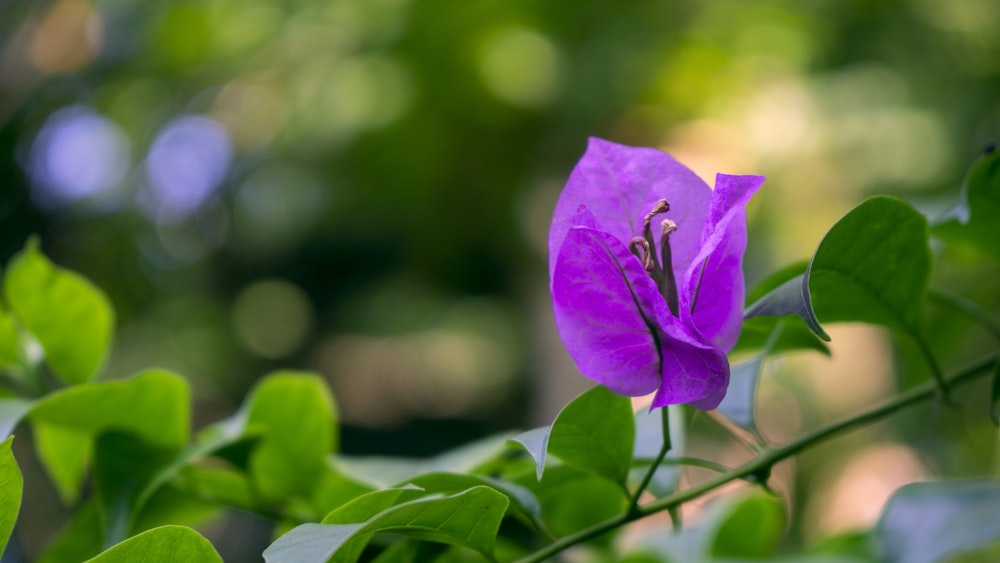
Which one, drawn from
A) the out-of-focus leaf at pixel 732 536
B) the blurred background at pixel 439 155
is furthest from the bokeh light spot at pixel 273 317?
the out-of-focus leaf at pixel 732 536

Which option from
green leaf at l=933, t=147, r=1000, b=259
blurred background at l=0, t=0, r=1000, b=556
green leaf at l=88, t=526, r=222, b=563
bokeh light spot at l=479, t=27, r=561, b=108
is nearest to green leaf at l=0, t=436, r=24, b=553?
green leaf at l=88, t=526, r=222, b=563

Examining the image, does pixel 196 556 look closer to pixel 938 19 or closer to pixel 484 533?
pixel 484 533

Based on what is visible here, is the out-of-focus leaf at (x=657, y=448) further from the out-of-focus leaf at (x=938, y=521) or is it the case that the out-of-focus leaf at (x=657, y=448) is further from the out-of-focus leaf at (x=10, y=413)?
the out-of-focus leaf at (x=10, y=413)

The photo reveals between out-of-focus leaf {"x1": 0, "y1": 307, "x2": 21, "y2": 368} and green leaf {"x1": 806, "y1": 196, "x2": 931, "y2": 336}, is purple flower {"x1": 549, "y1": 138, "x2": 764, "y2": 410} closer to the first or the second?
green leaf {"x1": 806, "y1": 196, "x2": 931, "y2": 336}

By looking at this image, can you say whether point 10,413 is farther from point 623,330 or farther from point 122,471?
point 623,330

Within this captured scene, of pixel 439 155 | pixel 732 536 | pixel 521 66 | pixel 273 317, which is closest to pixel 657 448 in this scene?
pixel 732 536

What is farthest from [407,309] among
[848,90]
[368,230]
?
[848,90]
